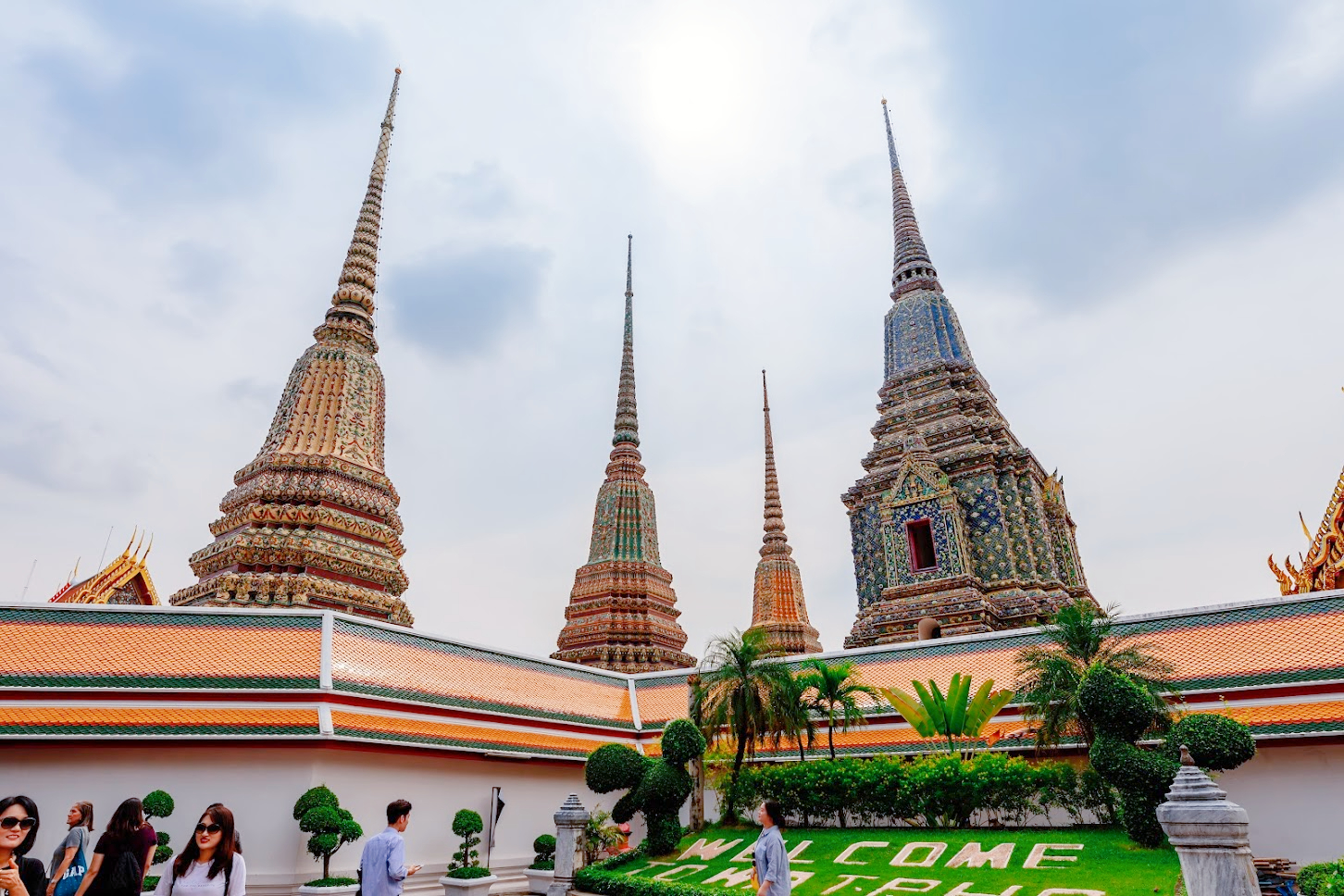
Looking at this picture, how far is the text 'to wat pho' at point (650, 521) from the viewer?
1819cm

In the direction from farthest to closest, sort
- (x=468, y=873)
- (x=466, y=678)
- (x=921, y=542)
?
(x=921, y=542) < (x=466, y=678) < (x=468, y=873)

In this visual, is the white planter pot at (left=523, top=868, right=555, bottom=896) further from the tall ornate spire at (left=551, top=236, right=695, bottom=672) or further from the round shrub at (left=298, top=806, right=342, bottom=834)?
the tall ornate spire at (left=551, top=236, right=695, bottom=672)

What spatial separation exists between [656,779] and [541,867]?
8.04ft

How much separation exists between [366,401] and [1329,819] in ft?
70.7

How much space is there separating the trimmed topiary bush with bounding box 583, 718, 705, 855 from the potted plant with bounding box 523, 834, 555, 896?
1.29 meters

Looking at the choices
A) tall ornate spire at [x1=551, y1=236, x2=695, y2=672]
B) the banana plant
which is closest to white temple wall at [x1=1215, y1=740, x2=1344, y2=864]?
the banana plant

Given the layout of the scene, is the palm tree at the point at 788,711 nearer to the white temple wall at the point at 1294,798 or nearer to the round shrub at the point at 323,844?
the white temple wall at the point at 1294,798

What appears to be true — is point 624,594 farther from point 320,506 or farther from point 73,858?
point 73,858

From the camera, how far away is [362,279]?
23.4m

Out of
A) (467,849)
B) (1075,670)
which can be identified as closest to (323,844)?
(467,849)

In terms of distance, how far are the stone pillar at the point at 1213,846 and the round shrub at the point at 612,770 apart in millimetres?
9316

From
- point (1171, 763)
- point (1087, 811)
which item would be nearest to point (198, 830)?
point (1171, 763)

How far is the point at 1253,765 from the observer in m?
11.0

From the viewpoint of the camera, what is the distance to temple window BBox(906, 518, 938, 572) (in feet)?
72.5
